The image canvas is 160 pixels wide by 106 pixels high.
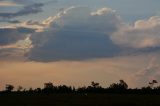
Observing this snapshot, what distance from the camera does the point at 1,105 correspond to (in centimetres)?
9500

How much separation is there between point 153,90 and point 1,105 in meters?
110

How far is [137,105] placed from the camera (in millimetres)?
95750

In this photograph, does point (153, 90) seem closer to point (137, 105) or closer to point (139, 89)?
point (139, 89)

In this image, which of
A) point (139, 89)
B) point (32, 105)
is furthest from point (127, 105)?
point (139, 89)

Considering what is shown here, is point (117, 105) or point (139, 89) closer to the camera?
point (117, 105)

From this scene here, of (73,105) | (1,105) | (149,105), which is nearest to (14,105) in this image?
(1,105)

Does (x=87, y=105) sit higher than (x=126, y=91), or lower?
lower

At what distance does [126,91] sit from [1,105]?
109 metres

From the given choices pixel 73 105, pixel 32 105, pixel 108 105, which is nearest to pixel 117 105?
pixel 108 105

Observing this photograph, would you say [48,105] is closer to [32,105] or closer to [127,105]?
[32,105]

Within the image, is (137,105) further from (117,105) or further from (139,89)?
(139,89)

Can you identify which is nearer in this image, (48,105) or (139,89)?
(48,105)

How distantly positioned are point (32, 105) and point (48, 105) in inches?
108

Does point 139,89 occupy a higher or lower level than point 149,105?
higher
